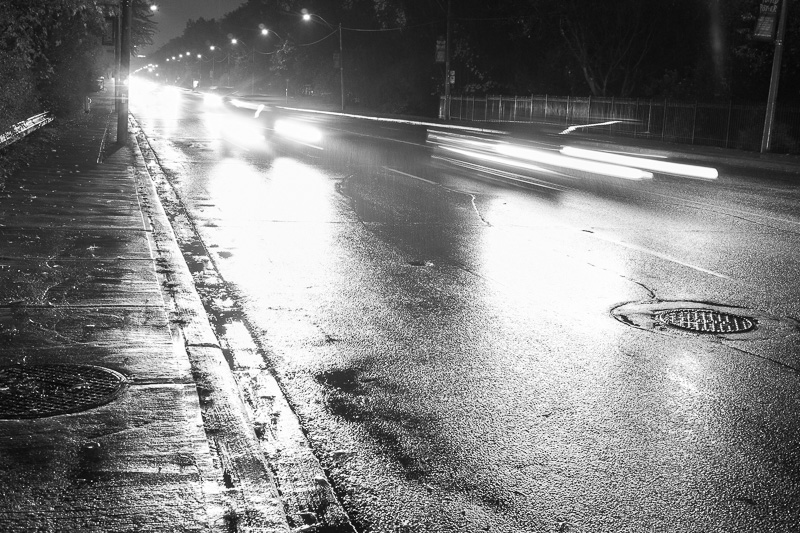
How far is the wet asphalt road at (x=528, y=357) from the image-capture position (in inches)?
162

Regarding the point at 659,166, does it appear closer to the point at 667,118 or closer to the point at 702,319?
the point at 667,118

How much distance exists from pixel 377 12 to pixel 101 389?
223ft

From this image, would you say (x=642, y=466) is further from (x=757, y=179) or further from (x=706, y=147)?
(x=706, y=147)

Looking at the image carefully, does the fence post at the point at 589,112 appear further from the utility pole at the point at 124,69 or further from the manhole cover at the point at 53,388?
the manhole cover at the point at 53,388

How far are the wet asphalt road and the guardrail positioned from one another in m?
6.42

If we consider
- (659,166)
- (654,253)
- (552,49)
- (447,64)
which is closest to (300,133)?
(659,166)

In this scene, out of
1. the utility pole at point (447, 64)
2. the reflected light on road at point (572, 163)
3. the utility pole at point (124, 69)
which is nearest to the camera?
the reflected light on road at point (572, 163)

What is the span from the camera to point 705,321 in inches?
292

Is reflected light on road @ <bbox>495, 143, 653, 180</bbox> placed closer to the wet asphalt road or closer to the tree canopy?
the wet asphalt road

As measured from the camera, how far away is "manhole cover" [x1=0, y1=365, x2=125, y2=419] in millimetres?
4898

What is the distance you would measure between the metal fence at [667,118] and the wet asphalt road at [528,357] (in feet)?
58.6

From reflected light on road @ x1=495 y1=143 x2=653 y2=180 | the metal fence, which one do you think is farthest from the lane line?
the metal fence

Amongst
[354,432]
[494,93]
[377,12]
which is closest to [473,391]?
[354,432]

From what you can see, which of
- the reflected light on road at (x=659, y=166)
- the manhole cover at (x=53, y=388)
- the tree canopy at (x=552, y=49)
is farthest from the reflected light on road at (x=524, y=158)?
the manhole cover at (x=53, y=388)
